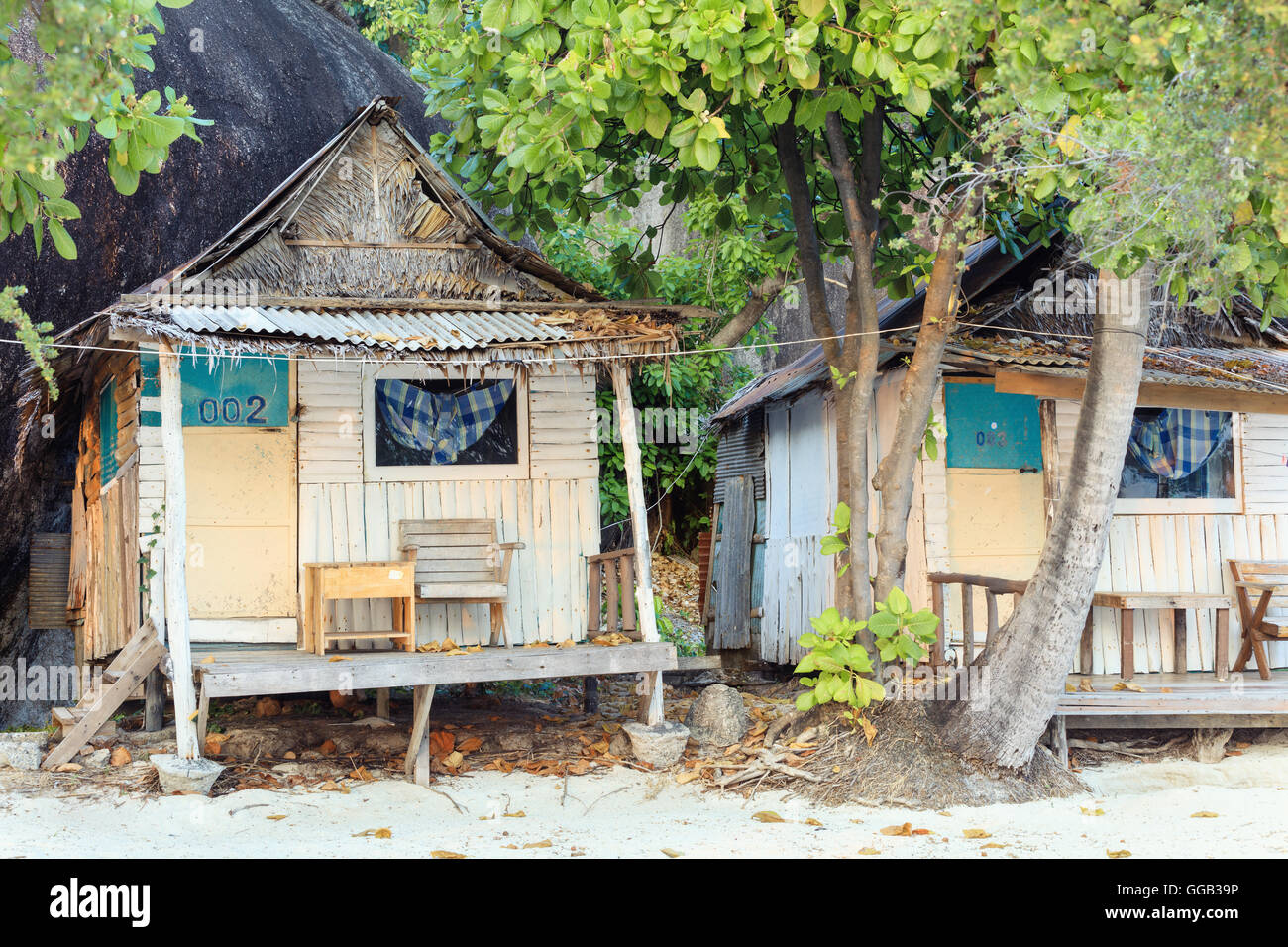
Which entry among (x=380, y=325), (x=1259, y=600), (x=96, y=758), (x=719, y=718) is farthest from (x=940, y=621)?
(x=96, y=758)

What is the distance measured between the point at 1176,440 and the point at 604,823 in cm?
601

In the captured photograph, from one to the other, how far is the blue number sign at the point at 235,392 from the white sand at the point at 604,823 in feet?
9.32

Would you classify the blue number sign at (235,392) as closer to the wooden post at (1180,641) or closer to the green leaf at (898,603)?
the green leaf at (898,603)

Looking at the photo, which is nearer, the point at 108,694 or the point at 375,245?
the point at 108,694

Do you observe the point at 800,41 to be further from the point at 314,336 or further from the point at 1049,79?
the point at 314,336

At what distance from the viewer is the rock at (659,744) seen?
8.15 meters

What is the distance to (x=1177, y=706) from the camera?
26.8ft

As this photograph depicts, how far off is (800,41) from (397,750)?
5657 millimetres

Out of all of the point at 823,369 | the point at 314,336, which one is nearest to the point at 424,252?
the point at 314,336

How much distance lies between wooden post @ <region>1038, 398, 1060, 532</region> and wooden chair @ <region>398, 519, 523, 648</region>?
14.4 ft

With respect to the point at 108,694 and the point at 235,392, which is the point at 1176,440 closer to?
the point at 235,392

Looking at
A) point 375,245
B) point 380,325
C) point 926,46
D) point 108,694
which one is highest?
point 926,46

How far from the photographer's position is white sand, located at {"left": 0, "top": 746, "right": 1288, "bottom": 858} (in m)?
6.32

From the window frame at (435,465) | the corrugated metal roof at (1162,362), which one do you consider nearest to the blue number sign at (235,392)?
the window frame at (435,465)
